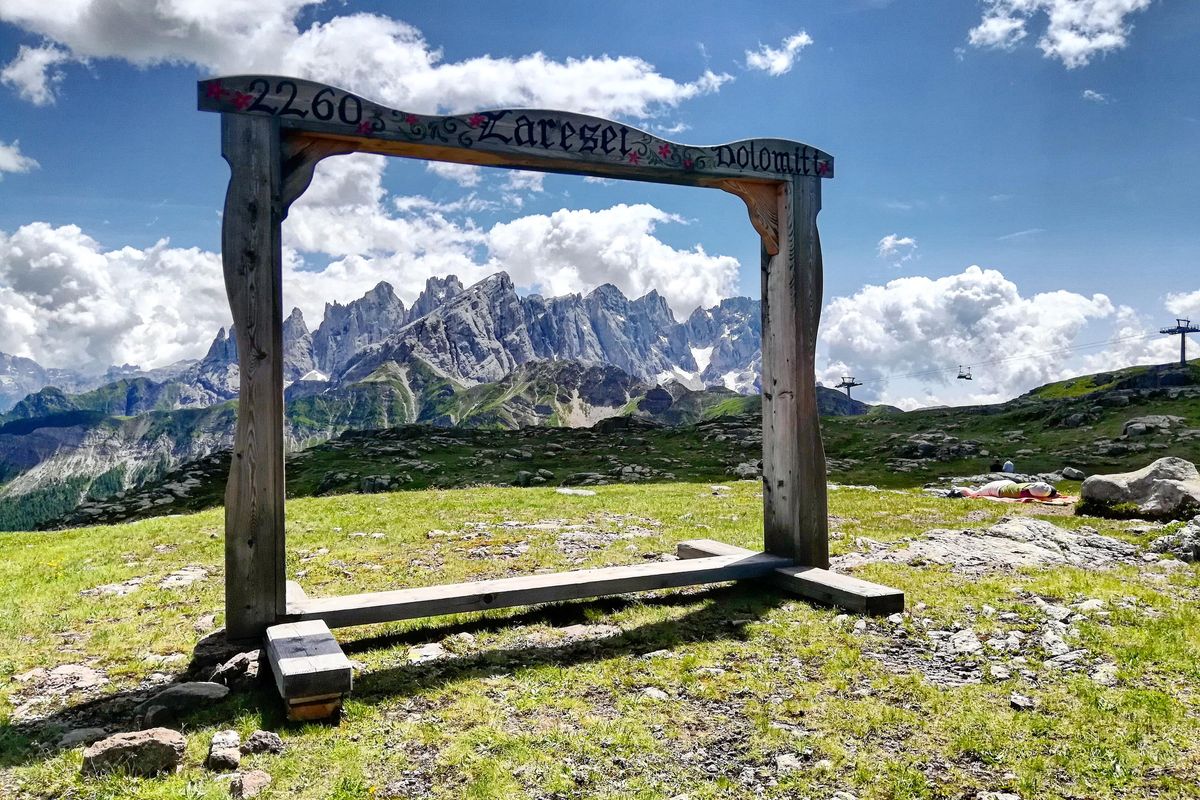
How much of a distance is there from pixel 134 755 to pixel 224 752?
57 cm

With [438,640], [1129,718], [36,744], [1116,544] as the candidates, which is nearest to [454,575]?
[438,640]

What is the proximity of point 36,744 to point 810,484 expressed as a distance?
8398 millimetres

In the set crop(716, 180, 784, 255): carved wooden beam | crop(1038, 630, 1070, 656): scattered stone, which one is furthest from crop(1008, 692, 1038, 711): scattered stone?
crop(716, 180, 784, 255): carved wooden beam

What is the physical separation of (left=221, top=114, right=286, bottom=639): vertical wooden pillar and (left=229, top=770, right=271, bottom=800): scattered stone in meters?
2.80

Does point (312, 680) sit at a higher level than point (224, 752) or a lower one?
higher

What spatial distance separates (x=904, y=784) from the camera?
15.4ft

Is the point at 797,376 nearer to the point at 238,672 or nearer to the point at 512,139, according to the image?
the point at 512,139

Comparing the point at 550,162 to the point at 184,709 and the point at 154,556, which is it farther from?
the point at 154,556

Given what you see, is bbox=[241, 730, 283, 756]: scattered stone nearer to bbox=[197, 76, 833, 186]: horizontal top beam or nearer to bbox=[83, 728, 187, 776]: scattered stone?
bbox=[83, 728, 187, 776]: scattered stone

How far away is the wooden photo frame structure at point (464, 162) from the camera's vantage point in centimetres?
729

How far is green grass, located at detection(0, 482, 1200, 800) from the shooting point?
15.8 ft

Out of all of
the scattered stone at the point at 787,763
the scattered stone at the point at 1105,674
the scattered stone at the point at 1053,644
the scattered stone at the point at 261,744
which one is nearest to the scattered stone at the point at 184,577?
the scattered stone at the point at 261,744

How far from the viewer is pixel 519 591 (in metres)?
8.24

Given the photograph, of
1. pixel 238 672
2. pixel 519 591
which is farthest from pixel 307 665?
pixel 519 591
